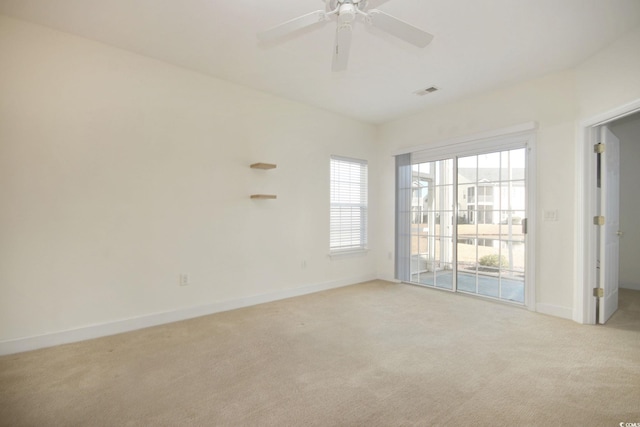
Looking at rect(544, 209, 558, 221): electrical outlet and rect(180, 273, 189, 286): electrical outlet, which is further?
rect(544, 209, 558, 221): electrical outlet

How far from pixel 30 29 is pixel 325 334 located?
377 cm

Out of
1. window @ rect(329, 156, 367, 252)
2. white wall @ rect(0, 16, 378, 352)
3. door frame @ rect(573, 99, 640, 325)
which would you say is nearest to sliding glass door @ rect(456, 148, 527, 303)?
door frame @ rect(573, 99, 640, 325)

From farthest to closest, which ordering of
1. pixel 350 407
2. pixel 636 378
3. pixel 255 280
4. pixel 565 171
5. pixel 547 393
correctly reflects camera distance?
pixel 255 280, pixel 565 171, pixel 636 378, pixel 547 393, pixel 350 407

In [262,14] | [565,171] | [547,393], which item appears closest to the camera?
[547,393]

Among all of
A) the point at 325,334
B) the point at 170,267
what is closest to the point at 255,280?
the point at 170,267

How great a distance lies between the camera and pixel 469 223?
4.39 meters

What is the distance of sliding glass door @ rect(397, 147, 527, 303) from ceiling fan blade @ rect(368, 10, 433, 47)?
259 cm

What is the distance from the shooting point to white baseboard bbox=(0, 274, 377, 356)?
2.64m

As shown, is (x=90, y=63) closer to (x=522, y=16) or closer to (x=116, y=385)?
(x=116, y=385)

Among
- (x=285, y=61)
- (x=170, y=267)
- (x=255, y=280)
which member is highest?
(x=285, y=61)

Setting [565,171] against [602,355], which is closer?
[602,355]

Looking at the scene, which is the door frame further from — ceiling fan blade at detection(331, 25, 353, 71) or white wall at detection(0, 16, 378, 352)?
white wall at detection(0, 16, 378, 352)

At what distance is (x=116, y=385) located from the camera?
213cm

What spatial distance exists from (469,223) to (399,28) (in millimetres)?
3135
